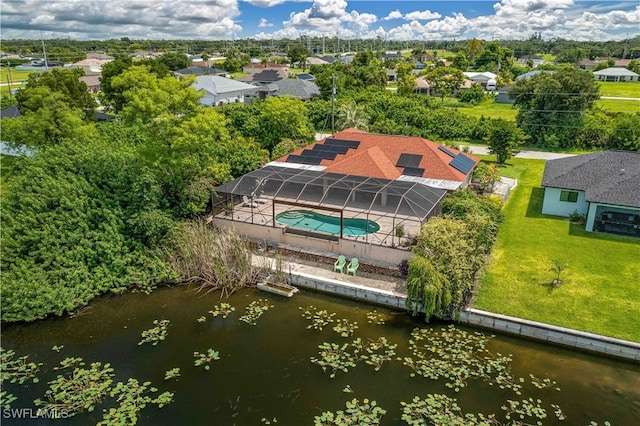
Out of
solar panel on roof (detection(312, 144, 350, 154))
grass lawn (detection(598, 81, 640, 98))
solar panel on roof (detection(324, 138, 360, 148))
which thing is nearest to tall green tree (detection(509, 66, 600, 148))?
solar panel on roof (detection(324, 138, 360, 148))

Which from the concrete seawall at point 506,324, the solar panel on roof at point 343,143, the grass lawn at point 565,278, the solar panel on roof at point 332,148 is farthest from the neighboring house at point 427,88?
the concrete seawall at point 506,324

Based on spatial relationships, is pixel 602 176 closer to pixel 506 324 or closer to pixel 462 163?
pixel 462 163

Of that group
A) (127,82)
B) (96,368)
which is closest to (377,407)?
(96,368)

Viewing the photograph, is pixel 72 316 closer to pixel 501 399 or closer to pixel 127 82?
pixel 501 399

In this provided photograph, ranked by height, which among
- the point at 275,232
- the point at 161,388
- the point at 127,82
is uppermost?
the point at 127,82

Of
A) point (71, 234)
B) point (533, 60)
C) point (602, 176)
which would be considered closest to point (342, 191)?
point (71, 234)

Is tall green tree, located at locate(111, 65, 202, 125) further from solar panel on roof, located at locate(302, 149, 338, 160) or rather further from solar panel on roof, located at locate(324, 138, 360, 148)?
solar panel on roof, located at locate(324, 138, 360, 148)

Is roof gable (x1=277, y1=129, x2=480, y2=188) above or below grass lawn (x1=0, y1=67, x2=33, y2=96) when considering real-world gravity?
below
